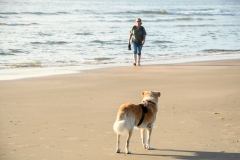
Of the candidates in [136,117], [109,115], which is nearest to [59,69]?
[109,115]

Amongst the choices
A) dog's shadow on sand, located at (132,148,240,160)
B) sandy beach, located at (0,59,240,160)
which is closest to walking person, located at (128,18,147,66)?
sandy beach, located at (0,59,240,160)

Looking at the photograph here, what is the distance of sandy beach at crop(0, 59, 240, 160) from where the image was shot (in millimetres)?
6895

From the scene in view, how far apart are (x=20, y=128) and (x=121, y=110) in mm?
2197

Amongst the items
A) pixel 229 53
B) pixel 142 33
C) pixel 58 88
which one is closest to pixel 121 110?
pixel 58 88

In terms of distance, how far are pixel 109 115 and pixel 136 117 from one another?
2250 millimetres

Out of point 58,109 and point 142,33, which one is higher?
point 142,33

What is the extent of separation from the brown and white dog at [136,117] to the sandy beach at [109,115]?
0.30 meters

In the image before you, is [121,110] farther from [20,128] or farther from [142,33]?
[142,33]

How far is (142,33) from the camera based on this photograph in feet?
54.0

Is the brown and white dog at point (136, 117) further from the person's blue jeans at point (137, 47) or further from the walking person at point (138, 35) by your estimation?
the person's blue jeans at point (137, 47)

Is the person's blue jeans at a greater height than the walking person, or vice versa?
the walking person

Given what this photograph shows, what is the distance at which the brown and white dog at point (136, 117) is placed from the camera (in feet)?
21.3

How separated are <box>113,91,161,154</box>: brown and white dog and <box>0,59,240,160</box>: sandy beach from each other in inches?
11.9

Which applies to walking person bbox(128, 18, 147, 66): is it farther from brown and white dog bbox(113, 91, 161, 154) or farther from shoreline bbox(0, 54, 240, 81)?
brown and white dog bbox(113, 91, 161, 154)
